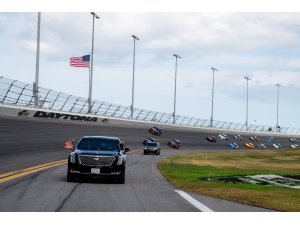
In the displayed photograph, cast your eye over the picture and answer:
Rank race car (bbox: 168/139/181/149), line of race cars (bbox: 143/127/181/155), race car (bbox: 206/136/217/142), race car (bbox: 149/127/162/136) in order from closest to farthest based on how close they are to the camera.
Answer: line of race cars (bbox: 143/127/181/155) → race car (bbox: 168/139/181/149) → race car (bbox: 149/127/162/136) → race car (bbox: 206/136/217/142)

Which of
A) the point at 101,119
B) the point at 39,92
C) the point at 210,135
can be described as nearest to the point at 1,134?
the point at 39,92

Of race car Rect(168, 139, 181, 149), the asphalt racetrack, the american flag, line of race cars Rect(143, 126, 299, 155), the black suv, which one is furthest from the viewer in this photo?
race car Rect(168, 139, 181, 149)

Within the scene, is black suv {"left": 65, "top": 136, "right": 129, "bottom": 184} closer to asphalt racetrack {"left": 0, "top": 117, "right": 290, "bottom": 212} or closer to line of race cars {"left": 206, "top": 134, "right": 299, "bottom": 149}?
asphalt racetrack {"left": 0, "top": 117, "right": 290, "bottom": 212}

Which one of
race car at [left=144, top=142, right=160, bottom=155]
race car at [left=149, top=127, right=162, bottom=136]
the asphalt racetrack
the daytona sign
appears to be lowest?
race car at [left=144, top=142, right=160, bottom=155]

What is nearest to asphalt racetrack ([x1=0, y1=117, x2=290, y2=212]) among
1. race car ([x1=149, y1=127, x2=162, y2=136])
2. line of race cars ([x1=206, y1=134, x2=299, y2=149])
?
race car ([x1=149, y1=127, x2=162, y2=136])

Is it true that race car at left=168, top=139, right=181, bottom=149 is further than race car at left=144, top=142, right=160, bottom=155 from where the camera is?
Yes

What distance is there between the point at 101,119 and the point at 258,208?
168 feet

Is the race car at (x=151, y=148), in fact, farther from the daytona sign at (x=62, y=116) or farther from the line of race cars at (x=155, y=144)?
the daytona sign at (x=62, y=116)

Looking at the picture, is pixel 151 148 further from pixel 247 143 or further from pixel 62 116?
pixel 247 143

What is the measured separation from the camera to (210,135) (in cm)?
8431

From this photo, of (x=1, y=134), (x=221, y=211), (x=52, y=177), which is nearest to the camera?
(x=221, y=211)

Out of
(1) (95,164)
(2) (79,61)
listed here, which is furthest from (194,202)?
(2) (79,61)

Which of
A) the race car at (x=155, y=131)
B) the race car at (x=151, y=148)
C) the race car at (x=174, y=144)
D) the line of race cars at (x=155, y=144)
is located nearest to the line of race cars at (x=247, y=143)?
the race car at (x=155, y=131)
